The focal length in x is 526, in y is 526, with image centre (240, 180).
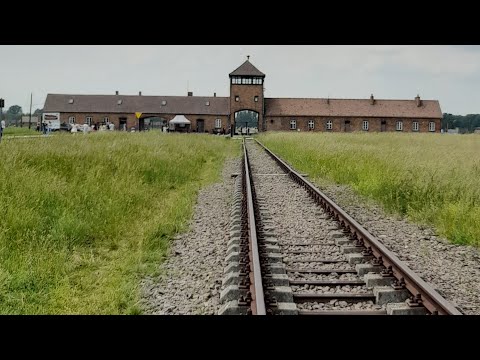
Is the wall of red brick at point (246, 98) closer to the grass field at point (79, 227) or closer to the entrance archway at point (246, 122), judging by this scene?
the entrance archway at point (246, 122)

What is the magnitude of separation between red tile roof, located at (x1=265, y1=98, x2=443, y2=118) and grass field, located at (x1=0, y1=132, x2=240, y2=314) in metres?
60.2

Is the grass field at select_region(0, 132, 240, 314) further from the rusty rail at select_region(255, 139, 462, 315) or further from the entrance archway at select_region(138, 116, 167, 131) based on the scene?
the entrance archway at select_region(138, 116, 167, 131)

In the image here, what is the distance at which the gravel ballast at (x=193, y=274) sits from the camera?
466cm

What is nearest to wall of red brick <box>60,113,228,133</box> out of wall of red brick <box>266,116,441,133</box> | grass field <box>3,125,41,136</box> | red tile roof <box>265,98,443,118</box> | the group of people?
wall of red brick <box>266,116,441,133</box>

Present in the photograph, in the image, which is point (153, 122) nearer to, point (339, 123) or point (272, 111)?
point (272, 111)

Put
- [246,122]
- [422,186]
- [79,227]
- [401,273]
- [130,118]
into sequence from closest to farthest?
[401,273], [79,227], [422,186], [130,118], [246,122]

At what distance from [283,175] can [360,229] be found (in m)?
9.31

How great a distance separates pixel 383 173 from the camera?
12.4 m

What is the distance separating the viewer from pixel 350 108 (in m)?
72.2

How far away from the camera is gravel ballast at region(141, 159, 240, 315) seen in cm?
466

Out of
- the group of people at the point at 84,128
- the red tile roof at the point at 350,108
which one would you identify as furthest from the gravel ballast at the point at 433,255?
the red tile roof at the point at 350,108

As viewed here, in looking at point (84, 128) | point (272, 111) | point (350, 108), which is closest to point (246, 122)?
point (272, 111)

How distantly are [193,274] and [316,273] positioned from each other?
4.28ft
